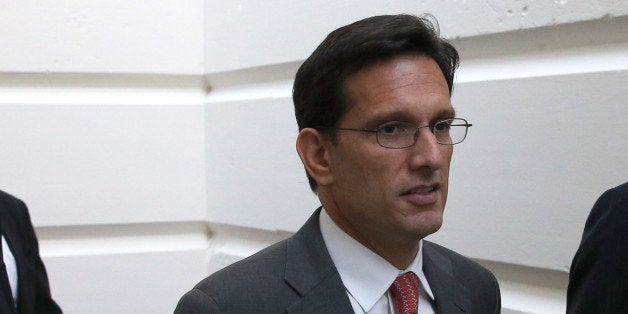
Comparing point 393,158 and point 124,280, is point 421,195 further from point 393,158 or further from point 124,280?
point 124,280

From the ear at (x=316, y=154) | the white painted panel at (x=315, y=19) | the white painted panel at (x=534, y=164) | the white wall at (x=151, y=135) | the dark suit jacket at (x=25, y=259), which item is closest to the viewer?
the ear at (x=316, y=154)

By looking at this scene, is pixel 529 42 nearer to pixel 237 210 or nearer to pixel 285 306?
pixel 285 306

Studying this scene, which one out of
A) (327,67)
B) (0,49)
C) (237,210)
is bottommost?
(237,210)

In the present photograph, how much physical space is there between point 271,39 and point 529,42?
1543 millimetres

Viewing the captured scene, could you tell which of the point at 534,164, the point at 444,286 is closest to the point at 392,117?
the point at 444,286

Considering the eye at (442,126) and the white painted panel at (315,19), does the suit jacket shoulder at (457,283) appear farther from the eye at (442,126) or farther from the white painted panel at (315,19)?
the white painted panel at (315,19)

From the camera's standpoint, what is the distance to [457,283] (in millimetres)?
2572

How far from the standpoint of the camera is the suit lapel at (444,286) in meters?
2.47

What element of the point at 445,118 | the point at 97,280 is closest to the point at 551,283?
the point at 445,118

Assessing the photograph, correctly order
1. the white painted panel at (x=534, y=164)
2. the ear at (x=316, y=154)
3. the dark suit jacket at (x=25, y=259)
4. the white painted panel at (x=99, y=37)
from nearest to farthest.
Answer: the ear at (x=316, y=154) → the white painted panel at (x=534, y=164) → the dark suit jacket at (x=25, y=259) → the white painted panel at (x=99, y=37)

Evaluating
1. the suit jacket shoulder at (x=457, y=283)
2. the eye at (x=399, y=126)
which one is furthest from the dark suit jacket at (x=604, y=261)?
the eye at (x=399, y=126)

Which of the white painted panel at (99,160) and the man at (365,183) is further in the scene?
the white painted panel at (99,160)

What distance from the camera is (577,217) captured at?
3129mm

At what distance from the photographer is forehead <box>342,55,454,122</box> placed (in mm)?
2277
